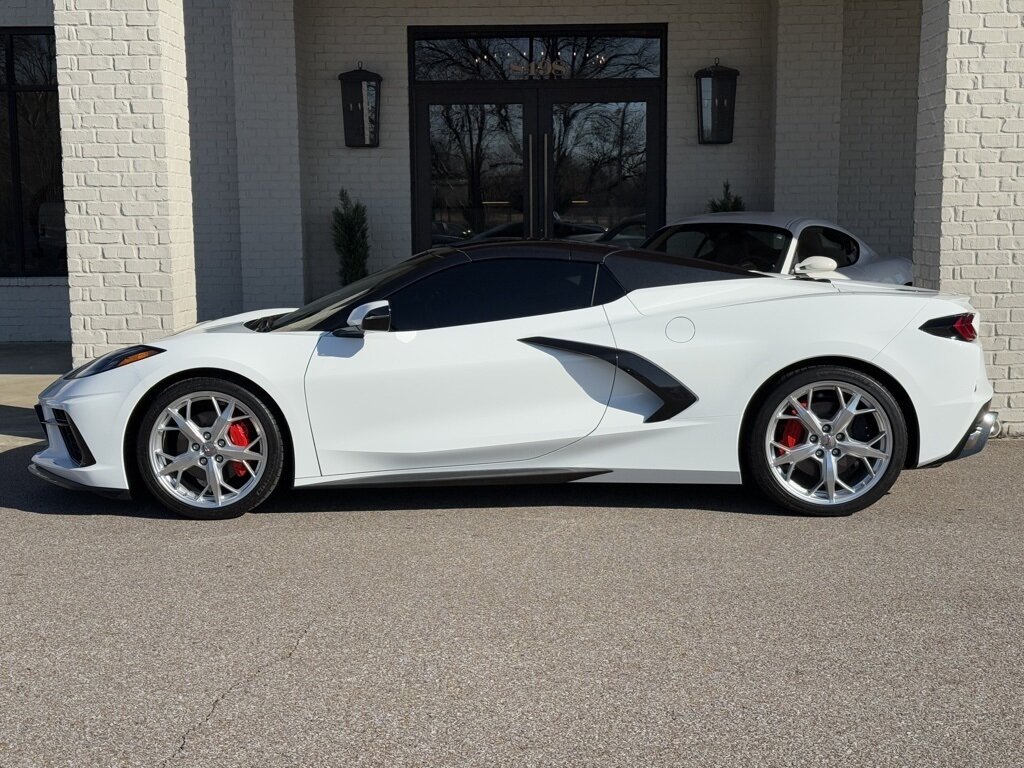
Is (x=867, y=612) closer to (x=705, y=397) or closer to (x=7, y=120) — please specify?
(x=705, y=397)

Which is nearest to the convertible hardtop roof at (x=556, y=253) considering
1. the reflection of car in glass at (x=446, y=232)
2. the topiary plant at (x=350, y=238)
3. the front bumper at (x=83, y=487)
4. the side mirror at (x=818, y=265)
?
the front bumper at (x=83, y=487)

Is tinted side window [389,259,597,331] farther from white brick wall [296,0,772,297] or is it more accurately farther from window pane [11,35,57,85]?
window pane [11,35,57,85]

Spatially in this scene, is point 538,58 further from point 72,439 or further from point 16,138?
point 72,439

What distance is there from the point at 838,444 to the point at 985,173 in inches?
116

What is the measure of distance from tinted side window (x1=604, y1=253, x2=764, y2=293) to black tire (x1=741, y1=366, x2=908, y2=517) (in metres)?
0.67

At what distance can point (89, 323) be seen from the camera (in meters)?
8.56

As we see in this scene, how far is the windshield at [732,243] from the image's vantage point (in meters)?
10.4

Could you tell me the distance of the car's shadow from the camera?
6.41 m

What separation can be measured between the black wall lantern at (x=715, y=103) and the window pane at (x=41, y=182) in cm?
724

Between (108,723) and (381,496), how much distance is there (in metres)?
3.05

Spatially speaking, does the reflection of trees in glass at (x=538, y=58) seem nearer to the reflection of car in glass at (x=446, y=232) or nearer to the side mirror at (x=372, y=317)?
the reflection of car in glass at (x=446, y=232)

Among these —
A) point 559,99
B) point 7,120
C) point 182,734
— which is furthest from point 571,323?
point 7,120

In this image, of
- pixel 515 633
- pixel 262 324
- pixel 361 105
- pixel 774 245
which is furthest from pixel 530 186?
pixel 515 633

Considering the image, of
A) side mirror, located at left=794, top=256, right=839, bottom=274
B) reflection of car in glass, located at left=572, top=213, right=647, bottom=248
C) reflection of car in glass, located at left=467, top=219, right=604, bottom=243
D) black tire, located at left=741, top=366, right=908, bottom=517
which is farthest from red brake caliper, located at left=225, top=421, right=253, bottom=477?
reflection of car in glass, located at left=467, top=219, right=604, bottom=243
